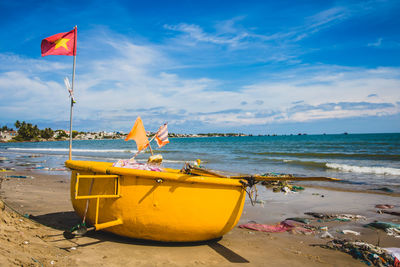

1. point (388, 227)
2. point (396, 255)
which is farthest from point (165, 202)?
point (388, 227)

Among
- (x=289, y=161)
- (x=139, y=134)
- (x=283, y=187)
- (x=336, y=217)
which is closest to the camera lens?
(x=139, y=134)

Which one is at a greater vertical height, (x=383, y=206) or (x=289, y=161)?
(x=289, y=161)

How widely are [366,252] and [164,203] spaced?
124 inches

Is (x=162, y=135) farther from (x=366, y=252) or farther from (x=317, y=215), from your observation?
(x=366, y=252)

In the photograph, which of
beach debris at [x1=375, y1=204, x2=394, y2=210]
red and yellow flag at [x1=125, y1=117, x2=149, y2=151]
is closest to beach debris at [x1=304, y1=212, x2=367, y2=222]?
beach debris at [x1=375, y1=204, x2=394, y2=210]

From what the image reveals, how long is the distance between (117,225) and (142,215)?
0.53 metres

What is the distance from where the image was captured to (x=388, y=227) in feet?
18.1

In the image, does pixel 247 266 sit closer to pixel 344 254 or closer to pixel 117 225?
pixel 344 254

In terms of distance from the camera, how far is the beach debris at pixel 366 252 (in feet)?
12.9

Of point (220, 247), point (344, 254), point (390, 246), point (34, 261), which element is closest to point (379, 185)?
point (390, 246)

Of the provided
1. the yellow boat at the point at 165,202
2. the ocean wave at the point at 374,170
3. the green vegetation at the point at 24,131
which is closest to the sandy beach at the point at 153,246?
the yellow boat at the point at 165,202

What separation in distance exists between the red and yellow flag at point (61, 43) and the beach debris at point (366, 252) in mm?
6501

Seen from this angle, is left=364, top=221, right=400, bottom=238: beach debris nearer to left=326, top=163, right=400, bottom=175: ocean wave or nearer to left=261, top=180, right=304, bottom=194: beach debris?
left=261, top=180, right=304, bottom=194: beach debris

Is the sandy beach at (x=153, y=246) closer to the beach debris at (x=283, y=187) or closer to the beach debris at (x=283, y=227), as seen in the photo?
the beach debris at (x=283, y=227)
